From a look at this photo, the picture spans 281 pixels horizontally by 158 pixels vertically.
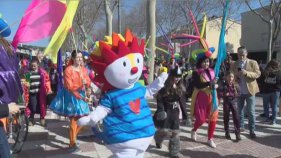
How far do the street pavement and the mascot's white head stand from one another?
85.8 inches

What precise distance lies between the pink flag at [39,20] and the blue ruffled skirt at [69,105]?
2.06 m

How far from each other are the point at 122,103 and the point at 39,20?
4.39ft

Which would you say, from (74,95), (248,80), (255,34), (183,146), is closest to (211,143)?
(183,146)

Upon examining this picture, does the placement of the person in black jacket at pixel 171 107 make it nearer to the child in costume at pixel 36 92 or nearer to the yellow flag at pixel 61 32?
the yellow flag at pixel 61 32

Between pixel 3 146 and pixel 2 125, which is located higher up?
pixel 2 125

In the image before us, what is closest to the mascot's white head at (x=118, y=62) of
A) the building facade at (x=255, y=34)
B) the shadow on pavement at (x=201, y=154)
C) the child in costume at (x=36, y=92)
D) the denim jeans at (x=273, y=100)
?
the shadow on pavement at (x=201, y=154)

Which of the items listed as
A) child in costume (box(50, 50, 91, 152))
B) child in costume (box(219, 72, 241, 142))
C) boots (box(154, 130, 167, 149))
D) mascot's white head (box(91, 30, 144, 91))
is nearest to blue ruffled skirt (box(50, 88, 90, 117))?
child in costume (box(50, 50, 91, 152))

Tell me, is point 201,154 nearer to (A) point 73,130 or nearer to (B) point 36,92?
(A) point 73,130

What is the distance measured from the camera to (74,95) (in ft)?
19.5

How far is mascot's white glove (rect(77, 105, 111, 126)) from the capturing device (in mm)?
3807

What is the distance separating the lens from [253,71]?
7.27 m

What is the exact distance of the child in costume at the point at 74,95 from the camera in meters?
5.88

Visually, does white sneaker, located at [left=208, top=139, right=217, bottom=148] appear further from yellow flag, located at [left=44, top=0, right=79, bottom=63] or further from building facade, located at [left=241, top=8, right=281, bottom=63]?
building facade, located at [left=241, top=8, right=281, bottom=63]

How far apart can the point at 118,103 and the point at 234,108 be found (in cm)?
362
